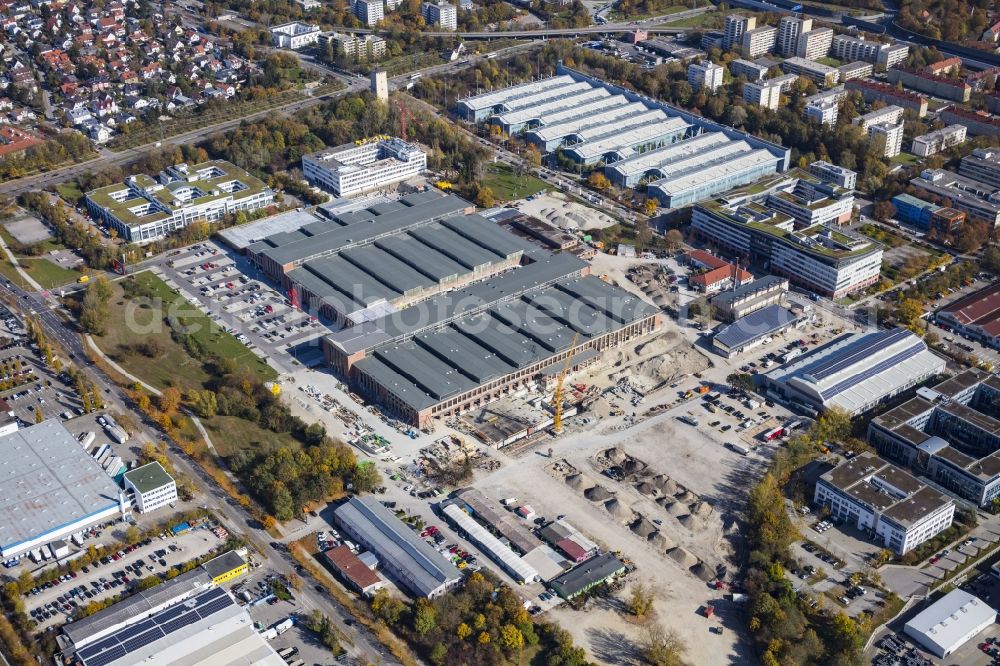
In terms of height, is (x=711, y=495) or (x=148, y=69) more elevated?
(x=148, y=69)

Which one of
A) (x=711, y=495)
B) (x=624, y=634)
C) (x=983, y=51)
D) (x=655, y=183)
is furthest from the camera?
(x=983, y=51)

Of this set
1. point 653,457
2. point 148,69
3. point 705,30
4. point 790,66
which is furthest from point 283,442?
point 705,30

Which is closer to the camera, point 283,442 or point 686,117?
point 283,442

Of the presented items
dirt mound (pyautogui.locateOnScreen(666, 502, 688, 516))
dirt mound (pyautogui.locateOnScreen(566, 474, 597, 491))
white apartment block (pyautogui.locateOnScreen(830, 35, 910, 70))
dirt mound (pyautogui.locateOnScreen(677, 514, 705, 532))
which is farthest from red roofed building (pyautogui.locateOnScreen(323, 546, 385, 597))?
white apartment block (pyautogui.locateOnScreen(830, 35, 910, 70))

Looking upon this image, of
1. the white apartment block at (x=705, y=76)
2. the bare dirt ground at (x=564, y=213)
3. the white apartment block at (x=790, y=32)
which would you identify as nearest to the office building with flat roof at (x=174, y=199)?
the bare dirt ground at (x=564, y=213)

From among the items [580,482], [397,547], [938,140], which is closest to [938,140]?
[938,140]

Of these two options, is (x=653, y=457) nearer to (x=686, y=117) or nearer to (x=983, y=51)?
(x=686, y=117)

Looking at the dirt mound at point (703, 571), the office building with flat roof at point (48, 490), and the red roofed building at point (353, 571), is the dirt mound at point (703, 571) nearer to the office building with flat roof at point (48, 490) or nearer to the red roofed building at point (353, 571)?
the red roofed building at point (353, 571)

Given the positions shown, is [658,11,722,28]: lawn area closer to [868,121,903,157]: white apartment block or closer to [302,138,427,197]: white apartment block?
[868,121,903,157]: white apartment block
